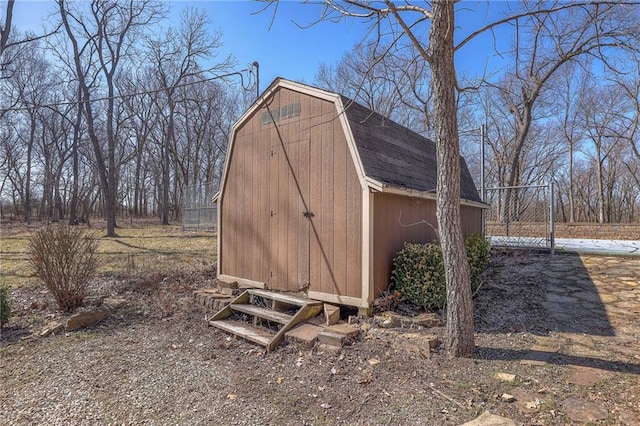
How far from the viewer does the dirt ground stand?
8.37 ft

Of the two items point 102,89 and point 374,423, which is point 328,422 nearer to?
point 374,423

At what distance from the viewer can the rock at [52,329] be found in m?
4.30

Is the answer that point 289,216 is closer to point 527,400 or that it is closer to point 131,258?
point 527,400

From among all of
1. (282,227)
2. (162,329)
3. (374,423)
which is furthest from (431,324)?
(162,329)

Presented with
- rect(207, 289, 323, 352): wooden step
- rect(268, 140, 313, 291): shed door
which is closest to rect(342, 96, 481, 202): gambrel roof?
rect(268, 140, 313, 291): shed door

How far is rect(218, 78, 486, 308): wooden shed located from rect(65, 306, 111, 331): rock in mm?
1866

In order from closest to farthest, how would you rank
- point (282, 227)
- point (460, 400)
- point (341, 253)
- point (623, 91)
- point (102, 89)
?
point (460, 400) < point (341, 253) < point (282, 227) < point (623, 91) < point (102, 89)

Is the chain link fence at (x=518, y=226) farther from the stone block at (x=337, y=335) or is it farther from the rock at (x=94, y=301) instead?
the rock at (x=94, y=301)

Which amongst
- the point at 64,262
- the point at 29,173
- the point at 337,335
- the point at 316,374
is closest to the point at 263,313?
the point at 337,335

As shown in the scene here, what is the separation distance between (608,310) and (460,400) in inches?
140

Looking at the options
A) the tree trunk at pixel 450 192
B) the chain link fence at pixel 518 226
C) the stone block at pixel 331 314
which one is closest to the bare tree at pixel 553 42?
the chain link fence at pixel 518 226

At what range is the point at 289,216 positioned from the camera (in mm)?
5148

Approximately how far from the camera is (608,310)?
4676mm

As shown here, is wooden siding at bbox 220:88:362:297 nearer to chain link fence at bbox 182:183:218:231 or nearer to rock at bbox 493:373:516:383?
rock at bbox 493:373:516:383
